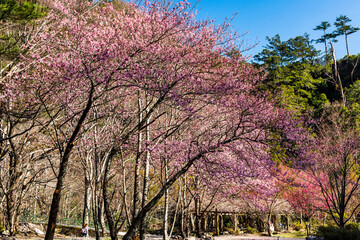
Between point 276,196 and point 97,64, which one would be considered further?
point 276,196

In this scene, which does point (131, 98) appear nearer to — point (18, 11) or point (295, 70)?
point (18, 11)

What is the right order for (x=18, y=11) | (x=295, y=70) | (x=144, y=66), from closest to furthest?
(x=144, y=66) < (x=18, y=11) < (x=295, y=70)

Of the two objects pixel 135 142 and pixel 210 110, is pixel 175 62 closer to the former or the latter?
pixel 135 142

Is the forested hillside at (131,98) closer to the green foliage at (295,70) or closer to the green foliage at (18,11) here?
the green foliage at (18,11)

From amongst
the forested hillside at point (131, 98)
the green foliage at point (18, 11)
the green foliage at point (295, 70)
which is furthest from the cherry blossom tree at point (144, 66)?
the green foliage at point (295, 70)

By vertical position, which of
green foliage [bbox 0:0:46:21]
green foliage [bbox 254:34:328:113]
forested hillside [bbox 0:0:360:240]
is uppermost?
green foliage [bbox 254:34:328:113]

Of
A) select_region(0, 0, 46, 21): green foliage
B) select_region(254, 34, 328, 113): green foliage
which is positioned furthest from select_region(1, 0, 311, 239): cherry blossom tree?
select_region(254, 34, 328, 113): green foliage

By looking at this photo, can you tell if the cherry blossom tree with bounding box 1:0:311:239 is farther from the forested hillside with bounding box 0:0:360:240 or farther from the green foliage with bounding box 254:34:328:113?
the green foliage with bounding box 254:34:328:113

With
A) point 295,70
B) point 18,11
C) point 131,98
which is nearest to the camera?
point 18,11

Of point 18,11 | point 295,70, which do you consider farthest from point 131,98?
point 295,70

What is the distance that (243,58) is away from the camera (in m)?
8.00

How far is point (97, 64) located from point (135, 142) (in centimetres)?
400

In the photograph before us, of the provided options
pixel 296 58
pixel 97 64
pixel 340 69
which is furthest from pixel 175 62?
pixel 340 69

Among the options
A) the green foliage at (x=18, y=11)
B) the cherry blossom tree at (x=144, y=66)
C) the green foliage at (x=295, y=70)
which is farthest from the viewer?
the green foliage at (x=295, y=70)
